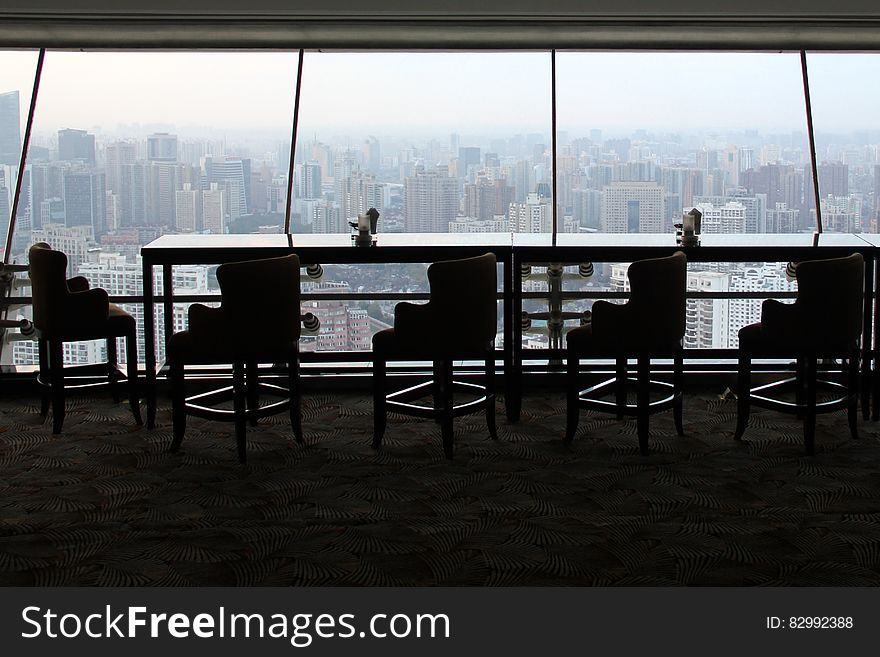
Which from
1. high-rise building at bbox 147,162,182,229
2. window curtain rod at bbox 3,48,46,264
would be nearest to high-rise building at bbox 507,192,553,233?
high-rise building at bbox 147,162,182,229

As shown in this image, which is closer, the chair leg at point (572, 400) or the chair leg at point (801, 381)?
the chair leg at point (572, 400)

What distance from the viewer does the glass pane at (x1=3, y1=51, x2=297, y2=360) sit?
7.23 metres

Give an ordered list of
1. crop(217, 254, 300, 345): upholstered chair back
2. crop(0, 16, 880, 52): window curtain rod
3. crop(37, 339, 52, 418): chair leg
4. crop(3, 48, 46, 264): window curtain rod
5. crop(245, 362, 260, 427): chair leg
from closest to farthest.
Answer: crop(217, 254, 300, 345): upholstered chair back < crop(245, 362, 260, 427): chair leg < crop(37, 339, 52, 418): chair leg < crop(0, 16, 880, 52): window curtain rod < crop(3, 48, 46, 264): window curtain rod

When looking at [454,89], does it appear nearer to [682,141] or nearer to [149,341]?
[682,141]

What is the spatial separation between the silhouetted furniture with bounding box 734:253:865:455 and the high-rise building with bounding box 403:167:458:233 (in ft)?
9.22

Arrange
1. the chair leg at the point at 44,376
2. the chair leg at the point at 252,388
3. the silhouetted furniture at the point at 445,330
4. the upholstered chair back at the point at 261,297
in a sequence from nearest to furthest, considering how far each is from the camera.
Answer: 1. the upholstered chair back at the point at 261,297
2. the silhouetted furniture at the point at 445,330
3. the chair leg at the point at 252,388
4. the chair leg at the point at 44,376

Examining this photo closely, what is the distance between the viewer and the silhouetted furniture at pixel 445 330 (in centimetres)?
492

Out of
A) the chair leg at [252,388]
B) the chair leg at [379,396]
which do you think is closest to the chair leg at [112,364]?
the chair leg at [252,388]

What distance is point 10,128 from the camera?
23.5ft

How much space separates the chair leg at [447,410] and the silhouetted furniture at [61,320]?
5.80 feet

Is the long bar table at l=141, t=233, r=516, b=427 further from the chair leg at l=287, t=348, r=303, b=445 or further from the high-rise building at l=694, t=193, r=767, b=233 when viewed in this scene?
the high-rise building at l=694, t=193, r=767, b=233

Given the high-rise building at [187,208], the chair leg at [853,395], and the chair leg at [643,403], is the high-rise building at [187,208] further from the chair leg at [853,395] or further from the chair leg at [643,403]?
the chair leg at [853,395]

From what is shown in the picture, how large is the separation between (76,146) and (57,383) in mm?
2453
